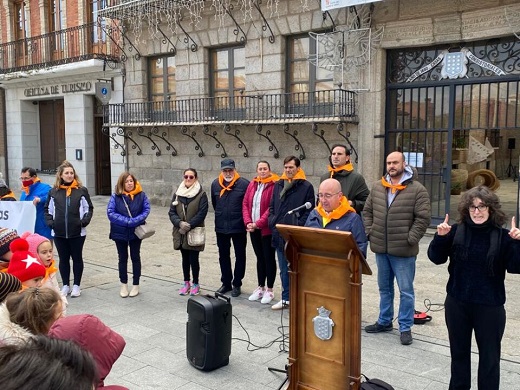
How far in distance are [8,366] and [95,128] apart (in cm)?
1751

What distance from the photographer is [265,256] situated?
6.75 meters

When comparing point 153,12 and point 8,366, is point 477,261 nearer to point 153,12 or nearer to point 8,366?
point 8,366

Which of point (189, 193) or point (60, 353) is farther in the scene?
point (189, 193)

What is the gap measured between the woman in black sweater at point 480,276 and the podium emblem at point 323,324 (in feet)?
3.19

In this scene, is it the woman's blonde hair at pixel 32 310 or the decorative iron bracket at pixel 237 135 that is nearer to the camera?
the woman's blonde hair at pixel 32 310

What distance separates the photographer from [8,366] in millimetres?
Answer: 1046

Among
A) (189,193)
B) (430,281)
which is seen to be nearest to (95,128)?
(189,193)

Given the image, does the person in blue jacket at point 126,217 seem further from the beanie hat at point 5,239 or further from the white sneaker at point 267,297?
the beanie hat at point 5,239

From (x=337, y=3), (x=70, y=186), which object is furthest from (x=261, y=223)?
(x=337, y=3)

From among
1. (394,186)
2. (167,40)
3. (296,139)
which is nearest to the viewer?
(394,186)

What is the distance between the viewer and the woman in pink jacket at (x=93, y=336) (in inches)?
90.4

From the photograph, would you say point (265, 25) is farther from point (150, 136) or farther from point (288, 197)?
point (288, 197)

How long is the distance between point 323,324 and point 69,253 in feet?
15.6

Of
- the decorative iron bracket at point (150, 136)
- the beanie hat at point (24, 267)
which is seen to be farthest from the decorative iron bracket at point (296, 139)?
the beanie hat at point (24, 267)
